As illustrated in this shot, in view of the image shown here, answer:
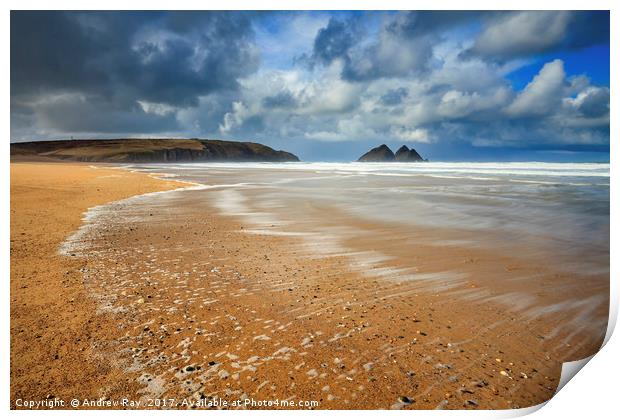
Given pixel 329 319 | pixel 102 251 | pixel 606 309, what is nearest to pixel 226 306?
pixel 329 319

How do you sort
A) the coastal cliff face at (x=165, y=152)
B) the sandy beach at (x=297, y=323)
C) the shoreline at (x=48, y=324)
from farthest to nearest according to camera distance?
the coastal cliff face at (x=165, y=152) → the shoreline at (x=48, y=324) → the sandy beach at (x=297, y=323)

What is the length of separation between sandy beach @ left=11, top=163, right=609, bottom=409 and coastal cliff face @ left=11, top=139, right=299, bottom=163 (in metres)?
74.2

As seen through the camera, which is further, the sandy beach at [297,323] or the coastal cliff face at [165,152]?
the coastal cliff face at [165,152]

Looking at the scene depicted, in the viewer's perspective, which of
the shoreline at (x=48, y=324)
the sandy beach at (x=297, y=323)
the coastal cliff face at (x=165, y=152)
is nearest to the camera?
the sandy beach at (x=297, y=323)

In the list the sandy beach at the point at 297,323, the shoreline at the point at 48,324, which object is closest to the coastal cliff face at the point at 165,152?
the shoreline at the point at 48,324

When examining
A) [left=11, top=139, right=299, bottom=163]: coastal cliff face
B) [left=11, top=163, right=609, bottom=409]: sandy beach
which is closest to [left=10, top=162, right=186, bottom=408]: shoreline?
[left=11, top=163, right=609, bottom=409]: sandy beach

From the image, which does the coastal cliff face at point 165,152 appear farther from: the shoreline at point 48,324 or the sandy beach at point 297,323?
the sandy beach at point 297,323

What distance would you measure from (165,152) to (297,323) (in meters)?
105

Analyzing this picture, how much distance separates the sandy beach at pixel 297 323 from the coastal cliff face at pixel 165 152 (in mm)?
74176

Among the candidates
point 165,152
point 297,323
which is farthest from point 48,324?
point 165,152

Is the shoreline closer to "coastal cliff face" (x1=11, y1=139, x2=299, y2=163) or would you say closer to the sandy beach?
the sandy beach

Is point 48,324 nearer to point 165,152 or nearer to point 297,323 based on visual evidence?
point 297,323

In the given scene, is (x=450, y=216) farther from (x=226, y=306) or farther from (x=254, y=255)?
(x=226, y=306)

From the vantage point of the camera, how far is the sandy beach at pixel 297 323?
265 cm
